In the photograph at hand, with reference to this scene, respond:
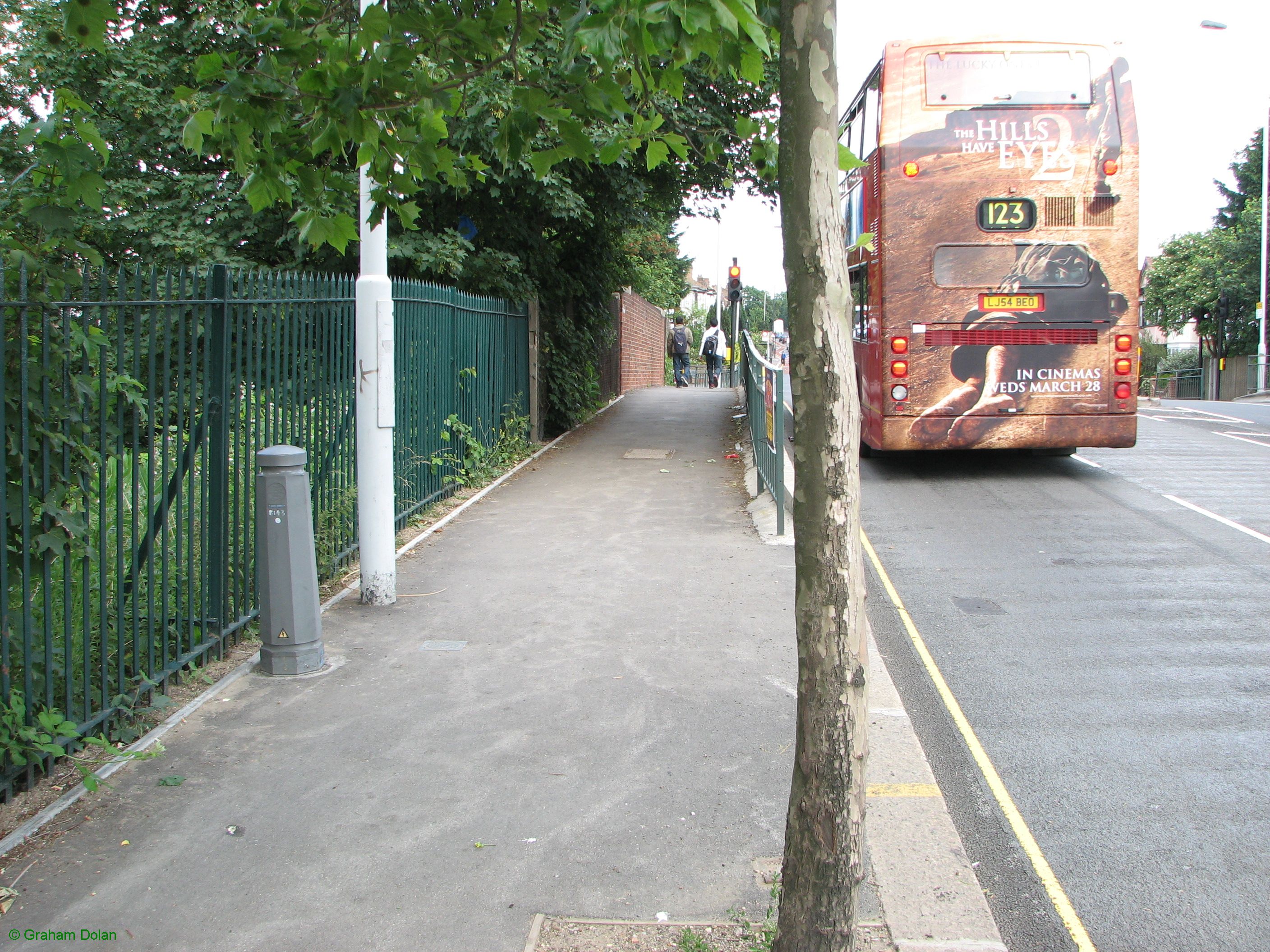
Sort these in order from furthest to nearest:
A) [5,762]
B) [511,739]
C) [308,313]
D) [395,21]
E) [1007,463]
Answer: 1. [1007,463]
2. [308,313]
3. [511,739]
4. [5,762]
5. [395,21]

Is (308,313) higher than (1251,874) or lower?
higher

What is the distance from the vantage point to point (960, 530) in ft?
31.4

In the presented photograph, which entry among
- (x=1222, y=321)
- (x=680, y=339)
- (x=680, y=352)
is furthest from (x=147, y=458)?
(x=1222, y=321)

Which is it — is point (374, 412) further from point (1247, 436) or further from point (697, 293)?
point (697, 293)

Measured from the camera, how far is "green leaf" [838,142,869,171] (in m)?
3.23

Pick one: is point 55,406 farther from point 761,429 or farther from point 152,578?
point 761,429

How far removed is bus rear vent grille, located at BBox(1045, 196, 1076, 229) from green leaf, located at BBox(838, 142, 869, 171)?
863cm

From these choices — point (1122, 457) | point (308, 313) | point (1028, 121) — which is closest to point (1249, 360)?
point (1122, 457)

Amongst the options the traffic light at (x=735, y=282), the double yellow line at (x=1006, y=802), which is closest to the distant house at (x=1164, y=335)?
the traffic light at (x=735, y=282)

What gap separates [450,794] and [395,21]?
292 centimetres

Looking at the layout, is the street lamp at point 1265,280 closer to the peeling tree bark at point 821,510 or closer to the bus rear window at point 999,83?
the bus rear window at point 999,83

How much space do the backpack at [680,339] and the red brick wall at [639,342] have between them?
996 mm

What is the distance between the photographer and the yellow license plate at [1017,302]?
447 inches

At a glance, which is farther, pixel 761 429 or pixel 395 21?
pixel 761 429
